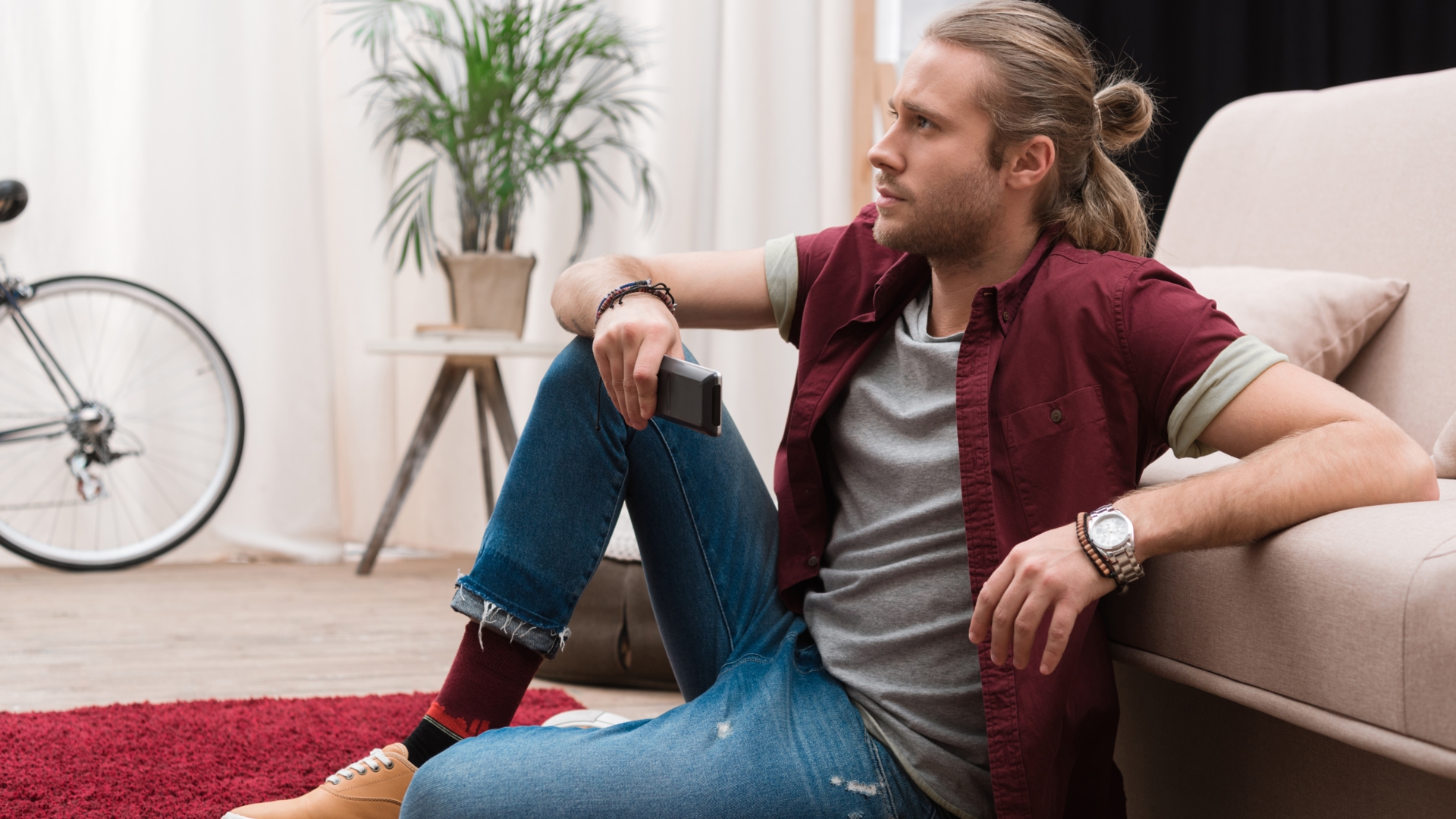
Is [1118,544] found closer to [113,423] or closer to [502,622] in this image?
[502,622]

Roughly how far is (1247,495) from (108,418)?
93.9 inches

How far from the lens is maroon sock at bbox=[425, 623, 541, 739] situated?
1.04 meters

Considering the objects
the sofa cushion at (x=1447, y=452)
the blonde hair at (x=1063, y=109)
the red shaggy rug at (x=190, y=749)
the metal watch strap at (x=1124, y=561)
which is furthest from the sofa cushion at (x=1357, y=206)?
the red shaggy rug at (x=190, y=749)

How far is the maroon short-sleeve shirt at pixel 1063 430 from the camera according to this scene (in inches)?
34.9

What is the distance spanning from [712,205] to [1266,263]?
155cm

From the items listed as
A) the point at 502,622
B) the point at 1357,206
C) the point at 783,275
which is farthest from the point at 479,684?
the point at 1357,206

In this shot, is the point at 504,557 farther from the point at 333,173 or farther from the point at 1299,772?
the point at 333,173

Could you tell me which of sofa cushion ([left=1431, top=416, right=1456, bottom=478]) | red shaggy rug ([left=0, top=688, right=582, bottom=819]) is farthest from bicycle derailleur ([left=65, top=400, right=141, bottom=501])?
sofa cushion ([left=1431, top=416, right=1456, bottom=478])

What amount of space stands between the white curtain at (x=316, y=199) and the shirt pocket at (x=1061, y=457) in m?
1.99

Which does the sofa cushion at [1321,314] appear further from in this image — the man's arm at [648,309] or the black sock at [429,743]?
the black sock at [429,743]

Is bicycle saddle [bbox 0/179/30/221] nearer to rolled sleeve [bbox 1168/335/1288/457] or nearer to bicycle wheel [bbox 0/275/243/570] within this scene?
bicycle wheel [bbox 0/275/243/570]

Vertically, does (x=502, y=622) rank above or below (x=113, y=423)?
above

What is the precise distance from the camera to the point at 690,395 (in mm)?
935

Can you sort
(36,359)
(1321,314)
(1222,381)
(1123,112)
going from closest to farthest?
(1222,381) < (1123,112) < (1321,314) < (36,359)
